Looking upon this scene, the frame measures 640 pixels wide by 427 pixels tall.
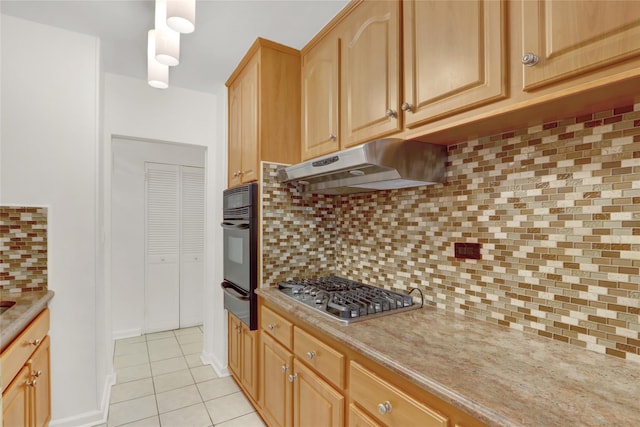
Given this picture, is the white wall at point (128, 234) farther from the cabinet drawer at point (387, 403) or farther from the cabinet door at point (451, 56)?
the cabinet drawer at point (387, 403)

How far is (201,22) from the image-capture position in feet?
6.19

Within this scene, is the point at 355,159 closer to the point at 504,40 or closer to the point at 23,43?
the point at 504,40

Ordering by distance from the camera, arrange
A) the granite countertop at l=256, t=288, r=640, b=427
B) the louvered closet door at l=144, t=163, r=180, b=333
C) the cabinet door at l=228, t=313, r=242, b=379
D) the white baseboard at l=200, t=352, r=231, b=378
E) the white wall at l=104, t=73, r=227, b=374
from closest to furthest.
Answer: the granite countertop at l=256, t=288, r=640, b=427 → the cabinet door at l=228, t=313, r=242, b=379 → the white wall at l=104, t=73, r=227, b=374 → the white baseboard at l=200, t=352, r=231, b=378 → the louvered closet door at l=144, t=163, r=180, b=333

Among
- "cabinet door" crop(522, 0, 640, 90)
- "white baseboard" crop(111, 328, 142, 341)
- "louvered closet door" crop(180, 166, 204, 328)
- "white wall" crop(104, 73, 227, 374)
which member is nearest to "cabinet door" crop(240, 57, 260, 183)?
"white wall" crop(104, 73, 227, 374)

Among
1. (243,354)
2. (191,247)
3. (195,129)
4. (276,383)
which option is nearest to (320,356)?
(276,383)

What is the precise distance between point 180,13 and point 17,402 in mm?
1778

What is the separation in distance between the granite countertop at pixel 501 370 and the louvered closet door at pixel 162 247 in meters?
3.06

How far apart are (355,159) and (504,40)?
0.65 meters

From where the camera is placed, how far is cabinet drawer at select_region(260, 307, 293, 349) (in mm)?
1659

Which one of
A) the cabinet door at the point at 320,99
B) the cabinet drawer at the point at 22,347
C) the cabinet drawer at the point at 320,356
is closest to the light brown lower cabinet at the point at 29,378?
the cabinet drawer at the point at 22,347

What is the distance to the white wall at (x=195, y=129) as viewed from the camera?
2.57 metres

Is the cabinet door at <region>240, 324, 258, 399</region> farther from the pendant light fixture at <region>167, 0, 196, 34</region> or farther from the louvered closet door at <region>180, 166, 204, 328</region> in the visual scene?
the louvered closet door at <region>180, 166, 204, 328</region>

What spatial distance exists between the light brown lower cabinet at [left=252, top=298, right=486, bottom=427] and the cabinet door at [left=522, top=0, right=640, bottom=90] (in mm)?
963

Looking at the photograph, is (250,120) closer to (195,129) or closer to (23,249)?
(195,129)
